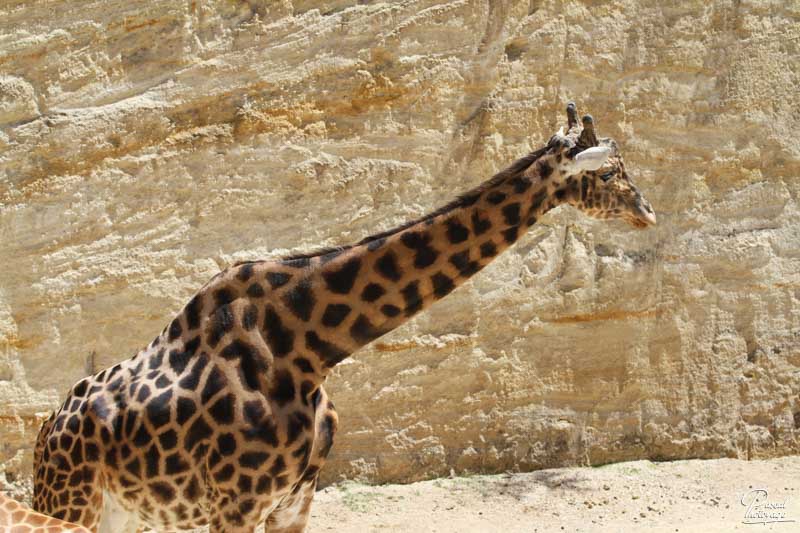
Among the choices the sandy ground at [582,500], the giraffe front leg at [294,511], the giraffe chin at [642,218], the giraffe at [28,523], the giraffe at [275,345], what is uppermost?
the giraffe chin at [642,218]

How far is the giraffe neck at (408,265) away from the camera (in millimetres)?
4605

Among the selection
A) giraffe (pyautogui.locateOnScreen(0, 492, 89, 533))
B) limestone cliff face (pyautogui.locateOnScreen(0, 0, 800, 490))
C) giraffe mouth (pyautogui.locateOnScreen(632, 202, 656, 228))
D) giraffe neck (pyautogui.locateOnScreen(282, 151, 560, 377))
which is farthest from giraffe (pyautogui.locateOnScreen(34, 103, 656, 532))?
limestone cliff face (pyautogui.locateOnScreen(0, 0, 800, 490))

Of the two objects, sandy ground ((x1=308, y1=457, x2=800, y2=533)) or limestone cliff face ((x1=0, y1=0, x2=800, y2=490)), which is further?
limestone cliff face ((x1=0, y1=0, x2=800, y2=490))

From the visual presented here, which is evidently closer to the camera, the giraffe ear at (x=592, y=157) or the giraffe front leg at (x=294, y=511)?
the giraffe ear at (x=592, y=157)

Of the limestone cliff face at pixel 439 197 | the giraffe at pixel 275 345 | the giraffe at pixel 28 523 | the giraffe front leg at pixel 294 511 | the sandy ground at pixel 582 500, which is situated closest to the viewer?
the giraffe at pixel 28 523

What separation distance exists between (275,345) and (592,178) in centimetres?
179

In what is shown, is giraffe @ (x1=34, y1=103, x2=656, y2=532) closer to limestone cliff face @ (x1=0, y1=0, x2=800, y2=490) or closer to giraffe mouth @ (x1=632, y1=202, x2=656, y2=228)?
giraffe mouth @ (x1=632, y1=202, x2=656, y2=228)

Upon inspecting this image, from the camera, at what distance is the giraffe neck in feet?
15.1

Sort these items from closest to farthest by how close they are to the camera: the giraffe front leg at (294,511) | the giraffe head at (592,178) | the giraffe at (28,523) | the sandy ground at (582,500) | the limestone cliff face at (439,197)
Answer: the giraffe at (28,523) → the giraffe head at (592,178) → the giraffe front leg at (294,511) → the sandy ground at (582,500) → the limestone cliff face at (439,197)

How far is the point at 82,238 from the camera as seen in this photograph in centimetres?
778

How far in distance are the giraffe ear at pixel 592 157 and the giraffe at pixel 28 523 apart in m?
2.83

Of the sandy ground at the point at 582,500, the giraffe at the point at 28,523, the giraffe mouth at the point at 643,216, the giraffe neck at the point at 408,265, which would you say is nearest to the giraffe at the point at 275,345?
the giraffe neck at the point at 408,265

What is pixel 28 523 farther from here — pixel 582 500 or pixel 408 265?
pixel 582 500

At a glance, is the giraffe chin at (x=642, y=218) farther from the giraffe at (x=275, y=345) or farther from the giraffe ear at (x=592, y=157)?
the giraffe ear at (x=592, y=157)
